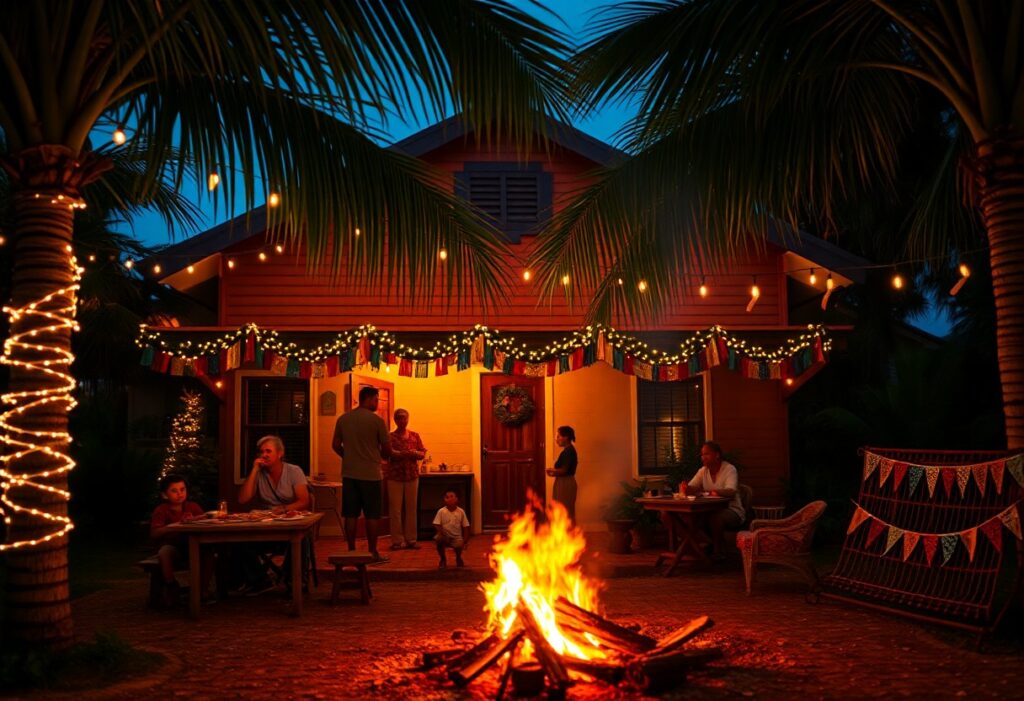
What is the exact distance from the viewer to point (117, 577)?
1034 centimetres

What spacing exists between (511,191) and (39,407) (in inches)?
377

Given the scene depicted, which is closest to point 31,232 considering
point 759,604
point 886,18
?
point 886,18

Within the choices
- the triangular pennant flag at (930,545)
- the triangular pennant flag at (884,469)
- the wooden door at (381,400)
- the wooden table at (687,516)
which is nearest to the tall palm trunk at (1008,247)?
the triangular pennant flag at (930,545)

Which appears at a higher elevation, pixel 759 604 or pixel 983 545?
pixel 983 545

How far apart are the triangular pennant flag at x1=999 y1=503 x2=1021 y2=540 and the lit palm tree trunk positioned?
5918 millimetres

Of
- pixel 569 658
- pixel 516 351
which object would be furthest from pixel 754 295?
pixel 569 658

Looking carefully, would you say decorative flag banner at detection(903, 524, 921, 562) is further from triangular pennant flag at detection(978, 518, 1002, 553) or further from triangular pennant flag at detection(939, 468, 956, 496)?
triangular pennant flag at detection(978, 518, 1002, 553)

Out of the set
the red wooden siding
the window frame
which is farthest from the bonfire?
the red wooden siding

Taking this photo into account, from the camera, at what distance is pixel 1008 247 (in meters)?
6.04

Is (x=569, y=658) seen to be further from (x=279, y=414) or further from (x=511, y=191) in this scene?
(x=511, y=191)

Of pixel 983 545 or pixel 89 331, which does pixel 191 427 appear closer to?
pixel 89 331

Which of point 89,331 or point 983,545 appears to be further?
point 89,331

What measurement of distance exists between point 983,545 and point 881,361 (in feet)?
50.8

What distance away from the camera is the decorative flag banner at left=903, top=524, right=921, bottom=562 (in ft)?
23.2
